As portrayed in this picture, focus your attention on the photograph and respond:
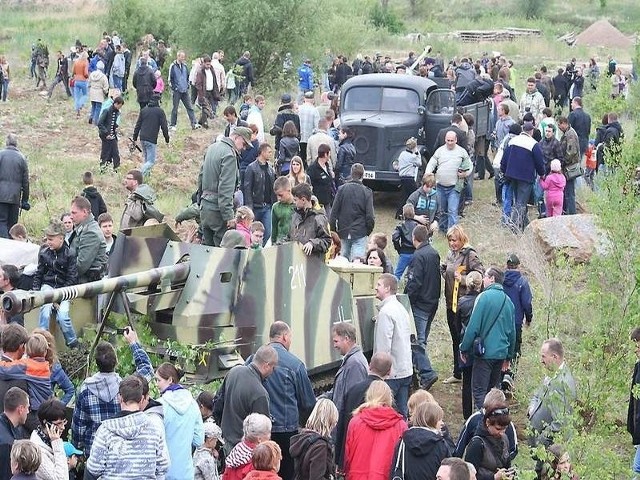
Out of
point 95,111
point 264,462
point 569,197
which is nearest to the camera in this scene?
point 264,462

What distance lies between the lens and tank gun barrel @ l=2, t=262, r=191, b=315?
9.71 metres

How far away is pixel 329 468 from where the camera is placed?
889 cm

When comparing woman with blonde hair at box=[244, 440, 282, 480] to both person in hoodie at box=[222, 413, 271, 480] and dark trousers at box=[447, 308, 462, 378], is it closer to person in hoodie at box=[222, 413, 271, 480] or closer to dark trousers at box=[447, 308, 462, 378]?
person in hoodie at box=[222, 413, 271, 480]

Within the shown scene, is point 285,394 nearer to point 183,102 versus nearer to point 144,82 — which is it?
point 144,82

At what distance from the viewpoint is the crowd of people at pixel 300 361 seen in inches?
336

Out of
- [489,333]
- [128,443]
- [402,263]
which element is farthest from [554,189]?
[128,443]

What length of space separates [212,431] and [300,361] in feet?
3.11

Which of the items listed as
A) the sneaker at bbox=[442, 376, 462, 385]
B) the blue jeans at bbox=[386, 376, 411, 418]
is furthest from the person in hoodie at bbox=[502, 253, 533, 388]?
the blue jeans at bbox=[386, 376, 411, 418]

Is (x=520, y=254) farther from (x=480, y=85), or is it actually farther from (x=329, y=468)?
(x=329, y=468)

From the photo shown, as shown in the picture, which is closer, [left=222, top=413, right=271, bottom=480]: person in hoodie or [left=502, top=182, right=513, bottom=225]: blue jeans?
[left=222, top=413, right=271, bottom=480]: person in hoodie

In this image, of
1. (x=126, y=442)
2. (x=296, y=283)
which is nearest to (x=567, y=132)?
(x=296, y=283)

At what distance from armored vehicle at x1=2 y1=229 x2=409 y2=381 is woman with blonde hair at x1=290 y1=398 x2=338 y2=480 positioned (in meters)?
2.23

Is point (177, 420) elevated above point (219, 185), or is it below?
below

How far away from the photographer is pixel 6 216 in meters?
16.4
